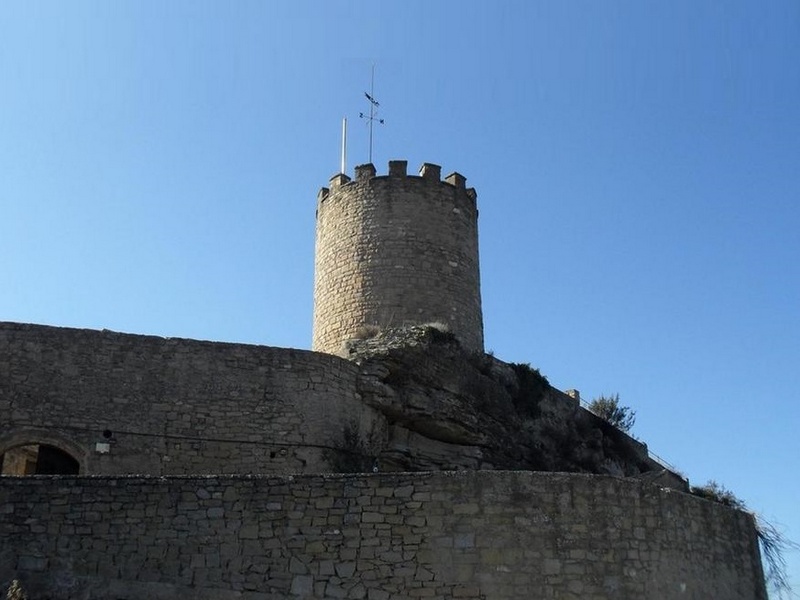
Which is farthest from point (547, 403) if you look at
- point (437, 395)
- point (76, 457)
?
point (76, 457)

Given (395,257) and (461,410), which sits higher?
(395,257)

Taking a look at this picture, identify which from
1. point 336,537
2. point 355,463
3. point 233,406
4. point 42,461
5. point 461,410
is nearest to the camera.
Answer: point 336,537

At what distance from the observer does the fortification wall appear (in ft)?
50.7

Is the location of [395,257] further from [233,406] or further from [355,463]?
[233,406]

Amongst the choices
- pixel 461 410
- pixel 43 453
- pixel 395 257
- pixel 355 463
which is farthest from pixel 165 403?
pixel 395 257

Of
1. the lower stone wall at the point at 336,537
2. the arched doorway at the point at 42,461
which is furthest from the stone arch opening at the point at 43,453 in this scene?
the lower stone wall at the point at 336,537

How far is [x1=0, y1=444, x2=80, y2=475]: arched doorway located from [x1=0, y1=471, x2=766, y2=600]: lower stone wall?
4.06 metres

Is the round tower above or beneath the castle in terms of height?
above

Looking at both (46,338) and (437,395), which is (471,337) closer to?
(437,395)

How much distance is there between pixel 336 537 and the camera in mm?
11156

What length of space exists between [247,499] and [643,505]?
16.4 feet

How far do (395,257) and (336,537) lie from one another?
449 inches

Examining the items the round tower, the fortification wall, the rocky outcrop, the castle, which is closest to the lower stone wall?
the castle

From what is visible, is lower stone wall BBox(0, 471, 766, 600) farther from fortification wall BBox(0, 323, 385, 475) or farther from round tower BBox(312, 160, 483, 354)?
round tower BBox(312, 160, 483, 354)
